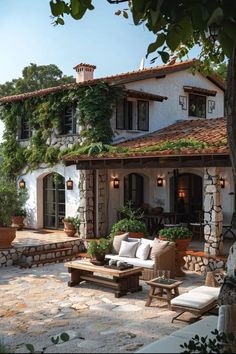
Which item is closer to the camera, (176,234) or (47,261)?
(176,234)

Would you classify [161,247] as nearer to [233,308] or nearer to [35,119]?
[233,308]

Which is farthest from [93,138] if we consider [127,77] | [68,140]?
[127,77]

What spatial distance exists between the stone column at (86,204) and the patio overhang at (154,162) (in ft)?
2.92

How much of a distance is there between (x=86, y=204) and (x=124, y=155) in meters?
3.31

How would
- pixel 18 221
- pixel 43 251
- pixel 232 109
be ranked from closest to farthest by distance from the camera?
pixel 232 109, pixel 43 251, pixel 18 221

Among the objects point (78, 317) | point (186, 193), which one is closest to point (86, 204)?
point (186, 193)

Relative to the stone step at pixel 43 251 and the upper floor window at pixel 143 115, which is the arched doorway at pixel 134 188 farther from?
the stone step at pixel 43 251

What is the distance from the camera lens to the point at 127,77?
16047mm

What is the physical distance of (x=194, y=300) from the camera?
8.01m

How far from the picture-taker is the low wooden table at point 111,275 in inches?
388

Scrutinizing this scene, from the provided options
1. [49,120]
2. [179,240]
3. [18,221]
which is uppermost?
[49,120]

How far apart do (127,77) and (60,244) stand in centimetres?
640

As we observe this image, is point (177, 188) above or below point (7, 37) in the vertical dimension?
below

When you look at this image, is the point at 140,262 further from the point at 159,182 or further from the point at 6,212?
the point at 159,182
